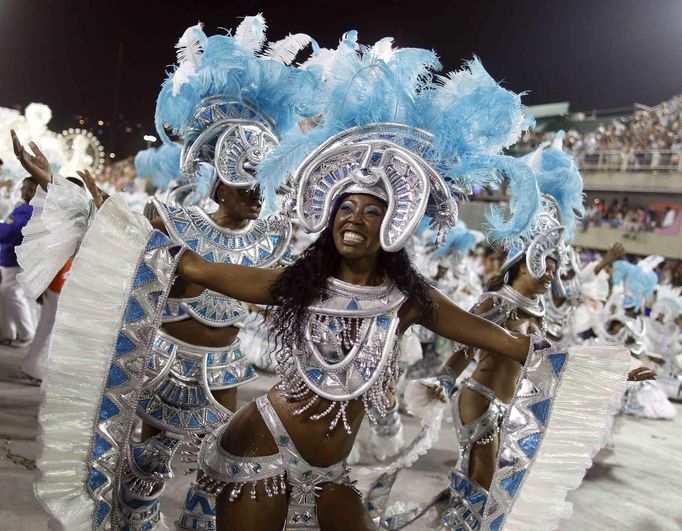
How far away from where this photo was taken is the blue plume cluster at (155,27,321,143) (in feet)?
11.2

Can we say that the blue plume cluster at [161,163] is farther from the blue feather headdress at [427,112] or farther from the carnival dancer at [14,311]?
the blue feather headdress at [427,112]

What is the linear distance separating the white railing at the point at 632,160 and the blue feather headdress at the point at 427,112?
1917 cm

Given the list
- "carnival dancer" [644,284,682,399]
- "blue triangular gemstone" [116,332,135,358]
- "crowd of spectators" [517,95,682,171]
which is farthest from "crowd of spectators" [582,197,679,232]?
"blue triangular gemstone" [116,332,135,358]

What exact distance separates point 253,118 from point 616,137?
20.4 meters

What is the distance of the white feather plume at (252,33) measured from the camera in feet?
12.0

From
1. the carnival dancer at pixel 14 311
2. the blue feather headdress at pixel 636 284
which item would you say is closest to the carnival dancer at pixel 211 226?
the carnival dancer at pixel 14 311

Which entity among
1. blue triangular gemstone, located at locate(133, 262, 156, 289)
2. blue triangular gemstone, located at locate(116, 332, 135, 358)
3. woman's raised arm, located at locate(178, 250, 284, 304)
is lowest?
blue triangular gemstone, located at locate(116, 332, 135, 358)

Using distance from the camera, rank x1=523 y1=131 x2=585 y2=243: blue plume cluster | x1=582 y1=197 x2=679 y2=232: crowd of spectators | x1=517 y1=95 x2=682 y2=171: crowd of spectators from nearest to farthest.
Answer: x1=523 y1=131 x2=585 y2=243: blue plume cluster
x1=517 y1=95 x2=682 y2=171: crowd of spectators
x1=582 y1=197 x2=679 y2=232: crowd of spectators

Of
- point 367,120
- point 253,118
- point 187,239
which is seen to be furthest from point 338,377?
point 253,118

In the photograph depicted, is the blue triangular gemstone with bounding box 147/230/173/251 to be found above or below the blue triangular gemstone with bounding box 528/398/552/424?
above

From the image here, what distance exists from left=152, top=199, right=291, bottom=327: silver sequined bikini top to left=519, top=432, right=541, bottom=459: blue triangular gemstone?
149 cm

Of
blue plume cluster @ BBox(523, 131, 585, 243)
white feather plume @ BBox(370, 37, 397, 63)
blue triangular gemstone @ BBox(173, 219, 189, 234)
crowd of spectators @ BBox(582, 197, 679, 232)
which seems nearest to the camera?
white feather plume @ BBox(370, 37, 397, 63)

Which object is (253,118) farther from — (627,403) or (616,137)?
(616,137)

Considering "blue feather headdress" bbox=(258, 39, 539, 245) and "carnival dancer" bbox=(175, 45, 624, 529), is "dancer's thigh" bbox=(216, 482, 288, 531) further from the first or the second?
"blue feather headdress" bbox=(258, 39, 539, 245)
